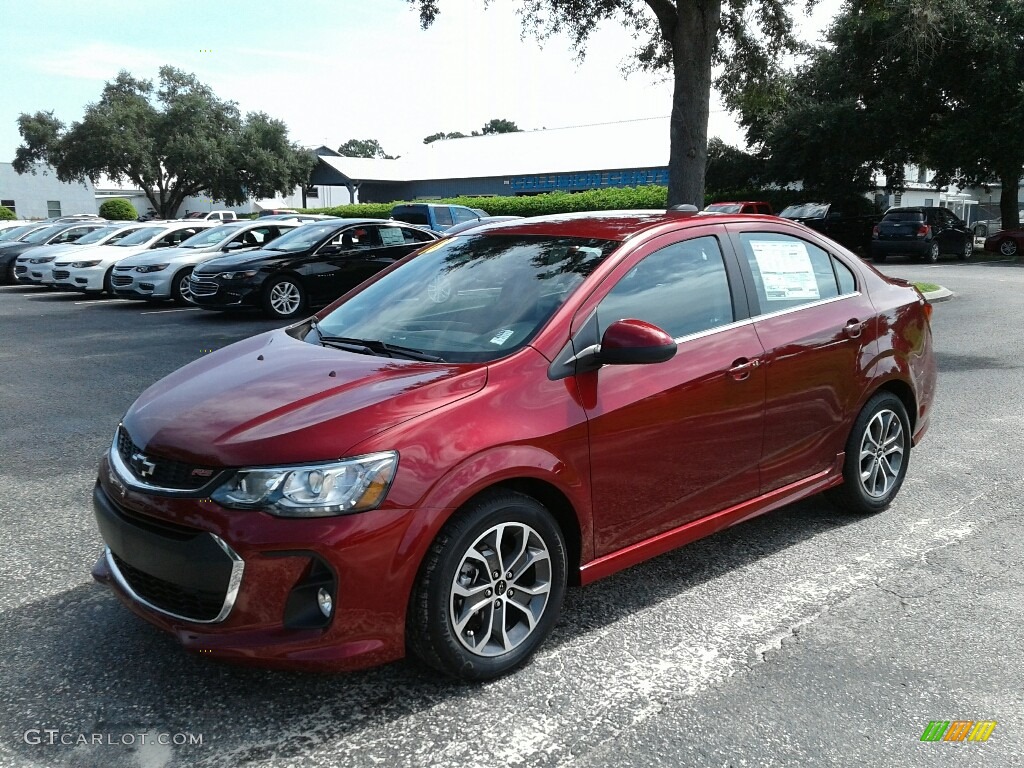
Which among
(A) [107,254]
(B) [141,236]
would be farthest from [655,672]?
(B) [141,236]

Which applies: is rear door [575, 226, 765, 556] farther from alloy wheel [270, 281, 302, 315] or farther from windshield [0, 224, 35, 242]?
windshield [0, 224, 35, 242]

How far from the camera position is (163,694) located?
10.5 ft

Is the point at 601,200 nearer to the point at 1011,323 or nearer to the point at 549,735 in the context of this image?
the point at 1011,323

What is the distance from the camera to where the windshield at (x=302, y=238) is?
48.4ft

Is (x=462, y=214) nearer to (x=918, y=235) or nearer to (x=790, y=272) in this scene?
(x=918, y=235)

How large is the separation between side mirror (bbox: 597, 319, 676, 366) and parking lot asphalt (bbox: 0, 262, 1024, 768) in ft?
3.70

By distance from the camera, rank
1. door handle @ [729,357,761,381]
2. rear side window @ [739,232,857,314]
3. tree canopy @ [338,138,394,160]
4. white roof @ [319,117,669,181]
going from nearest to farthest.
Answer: door handle @ [729,357,761,381] < rear side window @ [739,232,857,314] < white roof @ [319,117,669,181] < tree canopy @ [338,138,394,160]

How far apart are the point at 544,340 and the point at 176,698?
1.83 meters

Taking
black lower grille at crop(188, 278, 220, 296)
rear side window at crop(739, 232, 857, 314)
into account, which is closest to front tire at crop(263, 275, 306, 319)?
black lower grille at crop(188, 278, 220, 296)

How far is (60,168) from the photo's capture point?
5478cm

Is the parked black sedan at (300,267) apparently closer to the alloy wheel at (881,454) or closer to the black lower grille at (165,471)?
the alloy wheel at (881,454)

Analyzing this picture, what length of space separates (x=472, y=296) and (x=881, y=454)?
2519 mm

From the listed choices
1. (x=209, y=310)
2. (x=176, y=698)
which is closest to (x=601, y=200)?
(x=209, y=310)

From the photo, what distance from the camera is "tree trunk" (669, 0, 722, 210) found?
1406 centimetres
